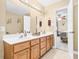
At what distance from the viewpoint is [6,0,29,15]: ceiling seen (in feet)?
8.51

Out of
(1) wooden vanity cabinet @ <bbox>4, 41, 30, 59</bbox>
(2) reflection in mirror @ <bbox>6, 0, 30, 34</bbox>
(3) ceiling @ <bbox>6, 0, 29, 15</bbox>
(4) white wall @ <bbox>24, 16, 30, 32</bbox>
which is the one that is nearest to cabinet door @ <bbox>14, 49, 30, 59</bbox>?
(1) wooden vanity cabinet @ <bbox>4, 41, 30, 59</bbox>

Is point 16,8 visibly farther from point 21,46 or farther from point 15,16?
point 21,46

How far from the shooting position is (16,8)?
292 cm

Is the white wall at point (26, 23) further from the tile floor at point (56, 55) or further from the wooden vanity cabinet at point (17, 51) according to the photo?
the tile floor at point (56, 55)

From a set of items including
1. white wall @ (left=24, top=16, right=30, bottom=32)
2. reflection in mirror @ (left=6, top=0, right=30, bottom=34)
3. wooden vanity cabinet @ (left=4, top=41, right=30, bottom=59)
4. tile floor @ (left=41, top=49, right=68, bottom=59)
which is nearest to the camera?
wooden vanity cabinet @ (left=4, top=41, right=30, bottom=59)

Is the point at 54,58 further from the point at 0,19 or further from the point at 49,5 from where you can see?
the point at 49,5

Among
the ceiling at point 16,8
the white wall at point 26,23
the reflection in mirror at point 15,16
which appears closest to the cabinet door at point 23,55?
the reflection in mirror at point 15,16

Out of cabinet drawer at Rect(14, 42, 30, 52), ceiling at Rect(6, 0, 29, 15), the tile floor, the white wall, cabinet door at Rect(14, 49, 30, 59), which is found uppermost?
ceiling at Rect(6, 0, 29, 15)

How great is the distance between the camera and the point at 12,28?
276 centimetres

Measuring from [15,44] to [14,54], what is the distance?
0.22 meters

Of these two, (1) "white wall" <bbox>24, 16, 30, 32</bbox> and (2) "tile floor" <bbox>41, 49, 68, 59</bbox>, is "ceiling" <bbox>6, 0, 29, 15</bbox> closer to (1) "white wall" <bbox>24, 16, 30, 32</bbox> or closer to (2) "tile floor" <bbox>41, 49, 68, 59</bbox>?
(1) "white wall" <bbox>24, 16, 30, 32</bbox>

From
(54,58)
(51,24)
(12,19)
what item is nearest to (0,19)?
(12,19)

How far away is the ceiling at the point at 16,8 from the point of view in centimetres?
259

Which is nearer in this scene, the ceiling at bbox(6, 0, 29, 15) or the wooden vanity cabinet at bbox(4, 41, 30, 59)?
the wooden vanity cabinet at bbox(4, 41, 30, 59)
